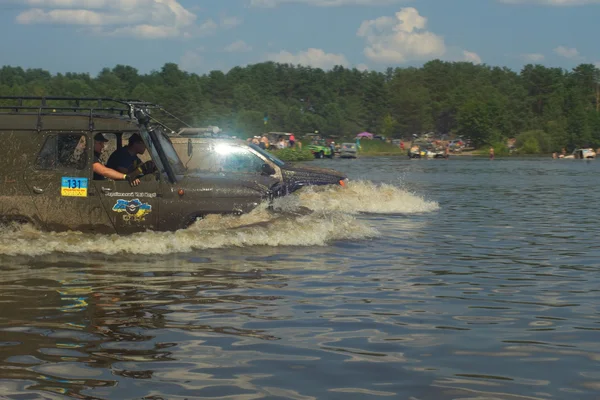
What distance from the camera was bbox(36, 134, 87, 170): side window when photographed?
1281 centimetres

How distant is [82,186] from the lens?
41.9 feet

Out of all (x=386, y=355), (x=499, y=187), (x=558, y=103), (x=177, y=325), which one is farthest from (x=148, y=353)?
(x=558, y=103)

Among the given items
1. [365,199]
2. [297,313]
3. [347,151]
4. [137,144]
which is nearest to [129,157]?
[137,144]

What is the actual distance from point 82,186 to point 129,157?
799mm

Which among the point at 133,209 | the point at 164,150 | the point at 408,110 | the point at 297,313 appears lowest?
the point at 297,313

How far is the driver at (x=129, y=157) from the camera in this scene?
13.1 meters

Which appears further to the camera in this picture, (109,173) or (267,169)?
(267,169)

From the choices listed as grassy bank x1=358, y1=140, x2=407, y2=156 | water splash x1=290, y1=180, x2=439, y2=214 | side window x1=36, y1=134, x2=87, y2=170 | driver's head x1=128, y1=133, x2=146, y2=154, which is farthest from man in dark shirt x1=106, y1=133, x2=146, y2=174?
grassy bank x1=358, y1=140, x2=407, y2=156

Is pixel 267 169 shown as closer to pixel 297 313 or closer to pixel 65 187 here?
pixel 65 187

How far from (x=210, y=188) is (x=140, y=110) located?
1393 mm

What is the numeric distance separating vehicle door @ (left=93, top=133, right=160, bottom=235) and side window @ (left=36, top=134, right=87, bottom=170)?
38 cm

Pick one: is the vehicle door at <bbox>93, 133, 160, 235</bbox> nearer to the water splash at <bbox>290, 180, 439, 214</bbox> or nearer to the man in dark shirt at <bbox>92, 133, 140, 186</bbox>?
the man in dark shirt at <bbox>92, 133, 140, 186</bbox>

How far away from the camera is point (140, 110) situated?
13.3 m

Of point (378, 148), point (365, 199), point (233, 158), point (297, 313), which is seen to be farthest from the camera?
point (378, 148)
